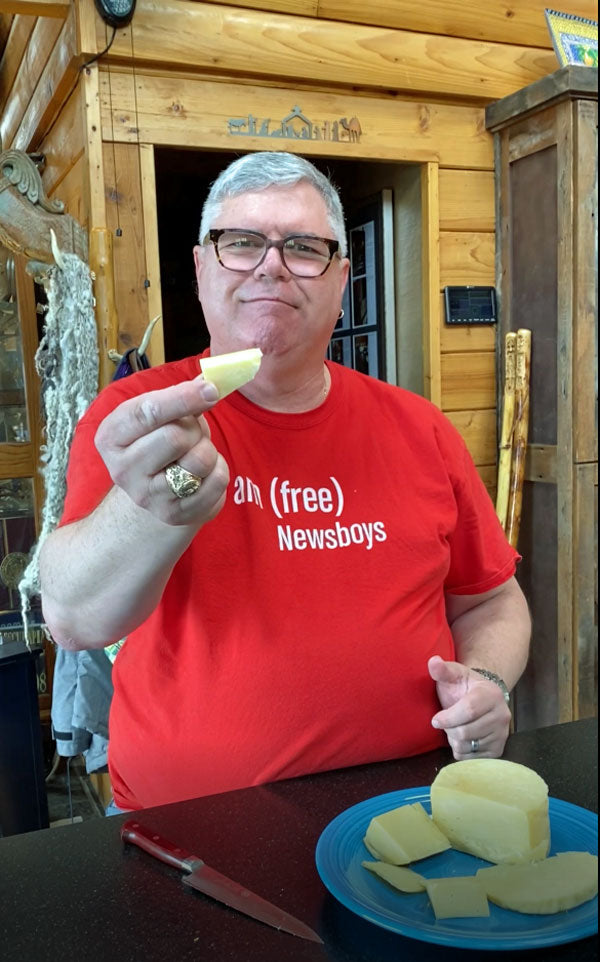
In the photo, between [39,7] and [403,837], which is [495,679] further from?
[39,7]

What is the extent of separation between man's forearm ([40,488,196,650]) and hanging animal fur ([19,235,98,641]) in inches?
40.4

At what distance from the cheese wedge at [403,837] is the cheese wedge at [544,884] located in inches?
2.4

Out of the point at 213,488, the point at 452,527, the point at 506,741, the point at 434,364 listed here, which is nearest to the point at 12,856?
the point at 213,488

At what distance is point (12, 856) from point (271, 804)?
28cm

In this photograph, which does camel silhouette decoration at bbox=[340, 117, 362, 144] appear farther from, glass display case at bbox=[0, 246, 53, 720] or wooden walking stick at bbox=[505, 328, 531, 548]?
glass display case at bbox=[0, 246, 53, 720]

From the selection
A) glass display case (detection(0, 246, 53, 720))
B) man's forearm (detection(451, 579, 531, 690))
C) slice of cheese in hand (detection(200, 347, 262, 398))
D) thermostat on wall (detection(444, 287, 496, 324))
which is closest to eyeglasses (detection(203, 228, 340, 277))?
slice of cheese in hand (detection(200, 347, 262, 398))

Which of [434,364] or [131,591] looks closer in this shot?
[131,591]

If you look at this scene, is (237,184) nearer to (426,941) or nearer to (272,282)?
(272,282)

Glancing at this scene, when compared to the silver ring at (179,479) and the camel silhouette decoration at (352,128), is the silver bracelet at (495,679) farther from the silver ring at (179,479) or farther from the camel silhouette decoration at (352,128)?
the camel silhouette decoration at (352,128)

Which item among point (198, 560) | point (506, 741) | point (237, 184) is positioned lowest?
point (506, 741)

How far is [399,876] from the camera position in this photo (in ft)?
2.39

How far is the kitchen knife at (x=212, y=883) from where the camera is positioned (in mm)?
675

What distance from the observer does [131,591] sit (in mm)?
958

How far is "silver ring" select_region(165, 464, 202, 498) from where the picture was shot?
31.0 inches
